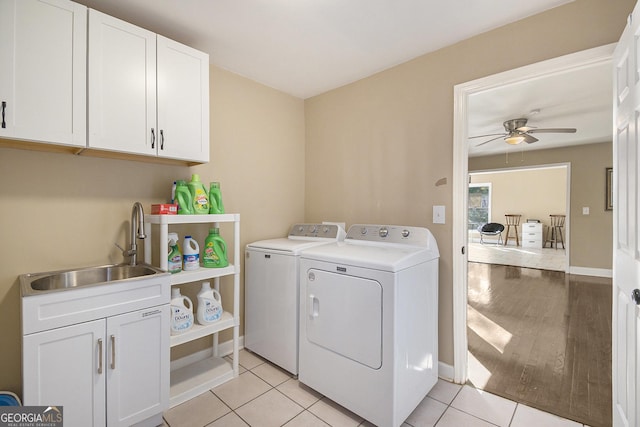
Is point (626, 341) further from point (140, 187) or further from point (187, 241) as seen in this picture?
point (140, 187)

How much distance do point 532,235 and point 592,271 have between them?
342cm

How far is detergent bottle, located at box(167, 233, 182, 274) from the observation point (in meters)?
1.84

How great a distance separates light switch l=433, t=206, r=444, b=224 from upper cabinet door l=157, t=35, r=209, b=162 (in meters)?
1.68

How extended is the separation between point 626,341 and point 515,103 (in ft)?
10.2

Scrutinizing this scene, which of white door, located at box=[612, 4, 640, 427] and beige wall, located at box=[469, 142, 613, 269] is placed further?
beige wall, located at box=[469, 142, 613, 269]

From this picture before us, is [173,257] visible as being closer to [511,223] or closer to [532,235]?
[532,235]

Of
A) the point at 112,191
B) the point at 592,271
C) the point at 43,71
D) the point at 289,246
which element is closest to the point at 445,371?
the point at 289,246

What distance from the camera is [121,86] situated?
5.19 ft

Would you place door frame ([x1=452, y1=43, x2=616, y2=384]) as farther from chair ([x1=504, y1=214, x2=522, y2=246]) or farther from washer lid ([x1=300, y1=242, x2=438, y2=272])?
chair ([x1=504, y1=214, x2=522, y2=246])

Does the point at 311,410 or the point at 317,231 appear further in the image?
the point at 317,231

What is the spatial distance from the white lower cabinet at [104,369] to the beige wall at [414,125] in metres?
1.76

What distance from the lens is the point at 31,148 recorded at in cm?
153

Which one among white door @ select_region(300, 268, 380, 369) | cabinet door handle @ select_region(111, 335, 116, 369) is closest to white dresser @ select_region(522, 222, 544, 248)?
white door @ select_region(300, 268, 380, 369)

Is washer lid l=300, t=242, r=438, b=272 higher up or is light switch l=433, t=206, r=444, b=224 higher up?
light switch l=433, t=206, r=444, b=224
